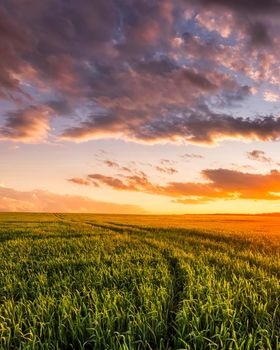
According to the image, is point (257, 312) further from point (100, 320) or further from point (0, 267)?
point (0, 267)

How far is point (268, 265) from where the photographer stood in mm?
12586

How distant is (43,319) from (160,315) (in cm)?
212

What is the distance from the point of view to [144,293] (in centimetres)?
725

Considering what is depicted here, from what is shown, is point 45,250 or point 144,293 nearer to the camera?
point 144,293

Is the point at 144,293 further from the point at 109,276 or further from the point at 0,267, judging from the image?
the point at 0,267

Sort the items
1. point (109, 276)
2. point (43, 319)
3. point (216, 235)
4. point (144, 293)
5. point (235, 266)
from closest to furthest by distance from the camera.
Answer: point (43, 319)
point (144, 293)
point (109, 276)
point (235, 266)
point (216, 235)

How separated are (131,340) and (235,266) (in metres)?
7.43

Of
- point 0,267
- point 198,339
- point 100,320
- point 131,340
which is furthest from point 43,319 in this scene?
point 0,267

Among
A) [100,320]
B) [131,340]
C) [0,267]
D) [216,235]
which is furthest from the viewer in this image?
[216,235]

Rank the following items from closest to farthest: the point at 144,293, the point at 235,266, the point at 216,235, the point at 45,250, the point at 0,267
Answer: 1. the point at 144,293
2. the point at 235,266
3. the point at 0,267
4. the point at 45,250
5. the point at 216,235

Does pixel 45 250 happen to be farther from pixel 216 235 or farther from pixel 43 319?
pixel 216 235

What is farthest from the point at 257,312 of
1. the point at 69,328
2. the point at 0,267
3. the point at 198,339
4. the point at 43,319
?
the point at 0,267

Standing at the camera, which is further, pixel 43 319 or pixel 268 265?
pixel 268 265

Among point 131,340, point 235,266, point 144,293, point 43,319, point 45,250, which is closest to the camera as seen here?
point 131,340
